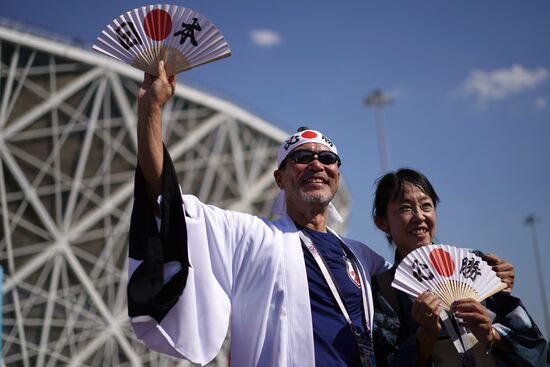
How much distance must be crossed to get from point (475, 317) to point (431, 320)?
0.27 meters

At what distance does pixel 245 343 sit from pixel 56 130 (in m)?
21.9

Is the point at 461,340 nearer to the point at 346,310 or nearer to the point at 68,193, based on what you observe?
the point at 346,310

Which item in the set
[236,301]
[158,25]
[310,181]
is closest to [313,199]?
[310,181]

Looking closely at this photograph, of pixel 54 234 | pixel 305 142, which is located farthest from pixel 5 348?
pixel 305 142

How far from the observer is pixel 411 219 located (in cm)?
421

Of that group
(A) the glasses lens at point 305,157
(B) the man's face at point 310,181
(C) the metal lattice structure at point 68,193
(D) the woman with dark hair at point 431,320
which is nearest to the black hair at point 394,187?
(D) the woman with dark hair at point 431,320

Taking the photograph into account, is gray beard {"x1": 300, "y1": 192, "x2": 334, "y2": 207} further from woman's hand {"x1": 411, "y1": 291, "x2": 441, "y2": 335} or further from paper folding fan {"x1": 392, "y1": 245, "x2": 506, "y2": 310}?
woman's hand {"x1": 411, "y1": 291, "x2": 441, "y2": 335}

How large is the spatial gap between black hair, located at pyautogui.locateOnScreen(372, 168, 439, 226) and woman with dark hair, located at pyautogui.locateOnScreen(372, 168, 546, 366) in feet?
0.04

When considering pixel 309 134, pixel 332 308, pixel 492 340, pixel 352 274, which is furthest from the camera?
pixel 309 134

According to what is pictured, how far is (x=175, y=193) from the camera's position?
3.45 metres

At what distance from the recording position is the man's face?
A: 161 inches

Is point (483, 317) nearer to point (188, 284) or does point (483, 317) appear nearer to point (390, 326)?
point (390, 326)

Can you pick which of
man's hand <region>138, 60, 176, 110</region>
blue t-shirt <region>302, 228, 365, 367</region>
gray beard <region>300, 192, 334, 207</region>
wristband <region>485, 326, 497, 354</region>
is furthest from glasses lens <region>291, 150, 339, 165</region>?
wristband <region>485, 326, 497, 354</region>

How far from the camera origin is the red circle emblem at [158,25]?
12.4ft
